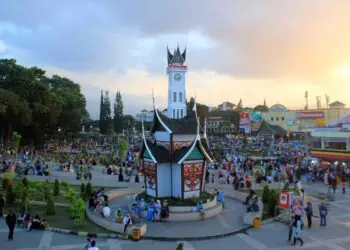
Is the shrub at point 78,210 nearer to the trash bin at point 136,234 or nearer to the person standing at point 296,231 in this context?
the trash bin at point 136,234

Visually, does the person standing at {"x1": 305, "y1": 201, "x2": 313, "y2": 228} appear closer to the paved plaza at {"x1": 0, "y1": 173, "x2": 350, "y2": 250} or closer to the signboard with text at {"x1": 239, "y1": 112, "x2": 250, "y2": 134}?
the paved plaza at {"x1": 0, "y1": 173, "x2": 350, "y2": 250}

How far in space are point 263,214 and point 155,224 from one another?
21.2ft

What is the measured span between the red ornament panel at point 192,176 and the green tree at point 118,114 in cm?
9334

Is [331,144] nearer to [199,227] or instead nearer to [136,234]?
[199,227]

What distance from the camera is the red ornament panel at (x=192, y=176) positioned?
2219 centimetres

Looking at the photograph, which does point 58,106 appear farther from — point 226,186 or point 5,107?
point 226,186

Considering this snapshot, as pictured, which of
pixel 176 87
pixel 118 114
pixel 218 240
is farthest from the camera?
pixel 118 114

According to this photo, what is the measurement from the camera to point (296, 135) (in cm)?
9069

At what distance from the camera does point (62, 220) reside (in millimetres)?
19562

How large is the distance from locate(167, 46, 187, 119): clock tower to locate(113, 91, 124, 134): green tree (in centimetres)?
9175

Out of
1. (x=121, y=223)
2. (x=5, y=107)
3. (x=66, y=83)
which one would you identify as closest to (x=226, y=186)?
(x=121, y=223)

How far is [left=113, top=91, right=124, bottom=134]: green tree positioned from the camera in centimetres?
11431

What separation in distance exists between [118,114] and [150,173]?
308ft

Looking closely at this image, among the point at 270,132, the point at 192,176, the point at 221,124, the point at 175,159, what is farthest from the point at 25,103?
the point at 221,124
